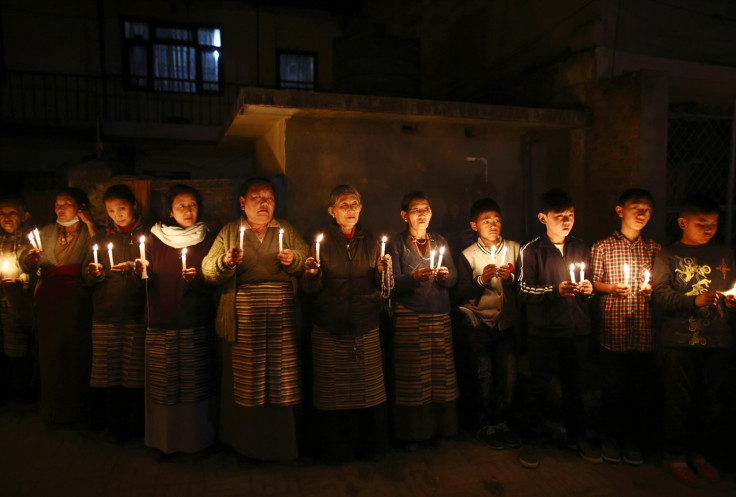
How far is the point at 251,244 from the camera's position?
13.6 ft

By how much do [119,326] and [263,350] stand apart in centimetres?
159

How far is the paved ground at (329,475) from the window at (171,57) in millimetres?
12271

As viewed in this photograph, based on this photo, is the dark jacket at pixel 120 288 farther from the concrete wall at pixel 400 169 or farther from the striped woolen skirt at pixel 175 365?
the concrete wall at pixel 400 169

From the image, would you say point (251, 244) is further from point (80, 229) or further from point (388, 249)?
point (80, 229)

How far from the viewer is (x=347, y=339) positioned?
13.6ft

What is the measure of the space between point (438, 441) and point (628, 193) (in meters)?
2.87

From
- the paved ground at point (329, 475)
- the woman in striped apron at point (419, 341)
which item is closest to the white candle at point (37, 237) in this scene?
the paved ground at point (329, 475)

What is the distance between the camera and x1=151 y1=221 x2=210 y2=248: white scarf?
428 cm

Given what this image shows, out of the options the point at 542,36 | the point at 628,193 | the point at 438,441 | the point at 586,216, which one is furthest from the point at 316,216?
the point at 542,36

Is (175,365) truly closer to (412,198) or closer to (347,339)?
(347,339)

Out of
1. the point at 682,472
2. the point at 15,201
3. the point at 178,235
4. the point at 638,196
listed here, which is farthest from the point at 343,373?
the point at 15,201

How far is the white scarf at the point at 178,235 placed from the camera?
428 centimetres

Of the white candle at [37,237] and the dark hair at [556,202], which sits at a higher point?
the dark hair at [556,202]

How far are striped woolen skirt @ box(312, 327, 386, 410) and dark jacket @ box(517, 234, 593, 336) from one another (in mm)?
1499
